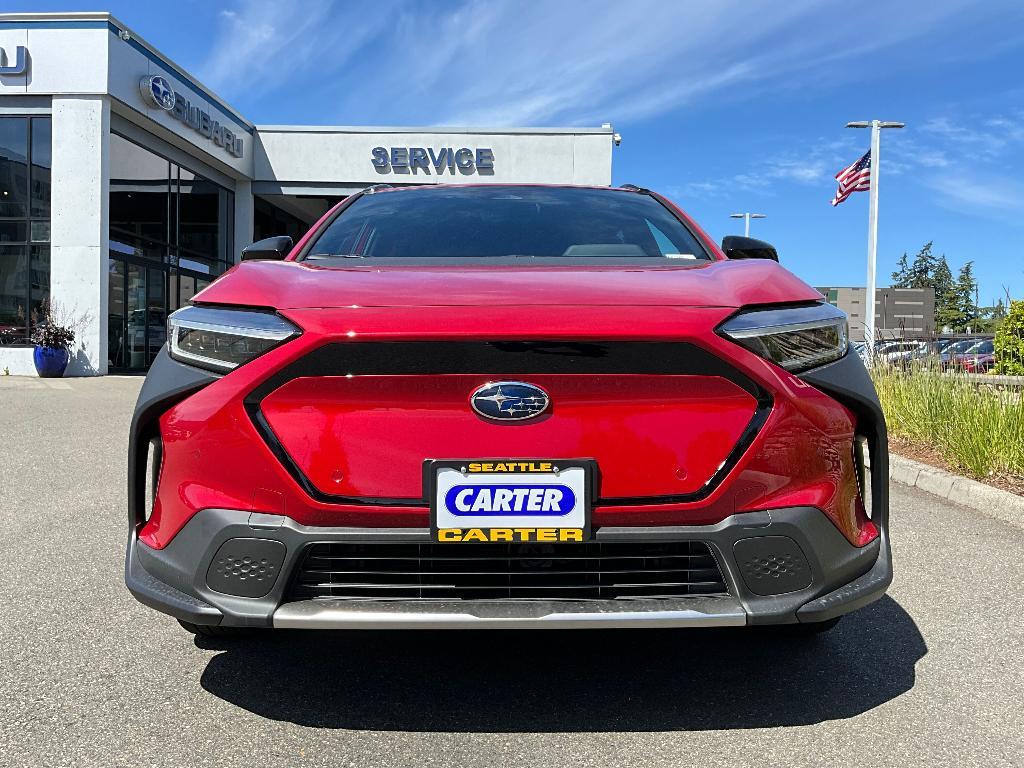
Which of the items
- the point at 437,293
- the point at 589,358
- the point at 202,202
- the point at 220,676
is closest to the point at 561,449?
the point at 589,358

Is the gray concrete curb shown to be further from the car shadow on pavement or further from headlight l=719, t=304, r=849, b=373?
headlight l=719, t=304, r=849, b=373

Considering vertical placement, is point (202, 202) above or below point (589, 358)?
above

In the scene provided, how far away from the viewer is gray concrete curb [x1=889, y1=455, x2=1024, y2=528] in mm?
4613

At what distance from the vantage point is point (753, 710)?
213cm

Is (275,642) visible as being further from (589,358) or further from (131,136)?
(131,136)

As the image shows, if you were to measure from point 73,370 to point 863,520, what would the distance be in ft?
57.8

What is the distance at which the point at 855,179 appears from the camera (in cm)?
2002

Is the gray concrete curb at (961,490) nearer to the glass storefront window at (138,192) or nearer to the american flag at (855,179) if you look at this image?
the american flag at (855,179)

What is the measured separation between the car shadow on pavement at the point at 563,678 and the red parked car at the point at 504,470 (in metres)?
0.35

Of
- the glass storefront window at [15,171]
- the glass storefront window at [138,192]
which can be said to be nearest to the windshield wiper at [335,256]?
the glass storefront window at [138,192]

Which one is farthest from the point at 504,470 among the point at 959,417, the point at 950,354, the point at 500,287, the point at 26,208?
the point at 26,208

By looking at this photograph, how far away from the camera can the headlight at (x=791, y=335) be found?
6.13 feet

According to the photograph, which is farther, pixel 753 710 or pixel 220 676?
pixel 220 676

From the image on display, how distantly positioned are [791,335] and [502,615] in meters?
0.93
